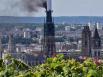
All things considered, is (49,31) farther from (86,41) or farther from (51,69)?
(51,69)

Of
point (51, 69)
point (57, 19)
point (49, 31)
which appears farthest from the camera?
point (57, 19)

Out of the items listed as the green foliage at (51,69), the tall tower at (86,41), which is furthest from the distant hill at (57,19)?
the green foliage at (51,69)

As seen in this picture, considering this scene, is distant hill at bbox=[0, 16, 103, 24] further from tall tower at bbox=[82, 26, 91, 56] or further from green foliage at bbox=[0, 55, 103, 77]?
green foliage at bbox=[0, 55, 103, 77]

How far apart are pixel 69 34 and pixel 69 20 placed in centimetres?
1305

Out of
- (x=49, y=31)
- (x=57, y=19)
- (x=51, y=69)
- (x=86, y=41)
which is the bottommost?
(x=86, y=41)

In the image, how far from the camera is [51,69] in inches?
158

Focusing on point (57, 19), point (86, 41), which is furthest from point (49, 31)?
point (57, 19)

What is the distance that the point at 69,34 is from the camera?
218 feet

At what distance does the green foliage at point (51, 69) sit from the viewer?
147 inches

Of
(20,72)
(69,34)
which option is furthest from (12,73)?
(69,34)

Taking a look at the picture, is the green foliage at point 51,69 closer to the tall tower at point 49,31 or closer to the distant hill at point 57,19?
the tall tower at point 49,31

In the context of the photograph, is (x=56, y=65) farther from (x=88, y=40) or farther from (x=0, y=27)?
(x=0, y=27)

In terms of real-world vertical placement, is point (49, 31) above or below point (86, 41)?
above

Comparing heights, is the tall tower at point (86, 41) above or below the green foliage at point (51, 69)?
below
